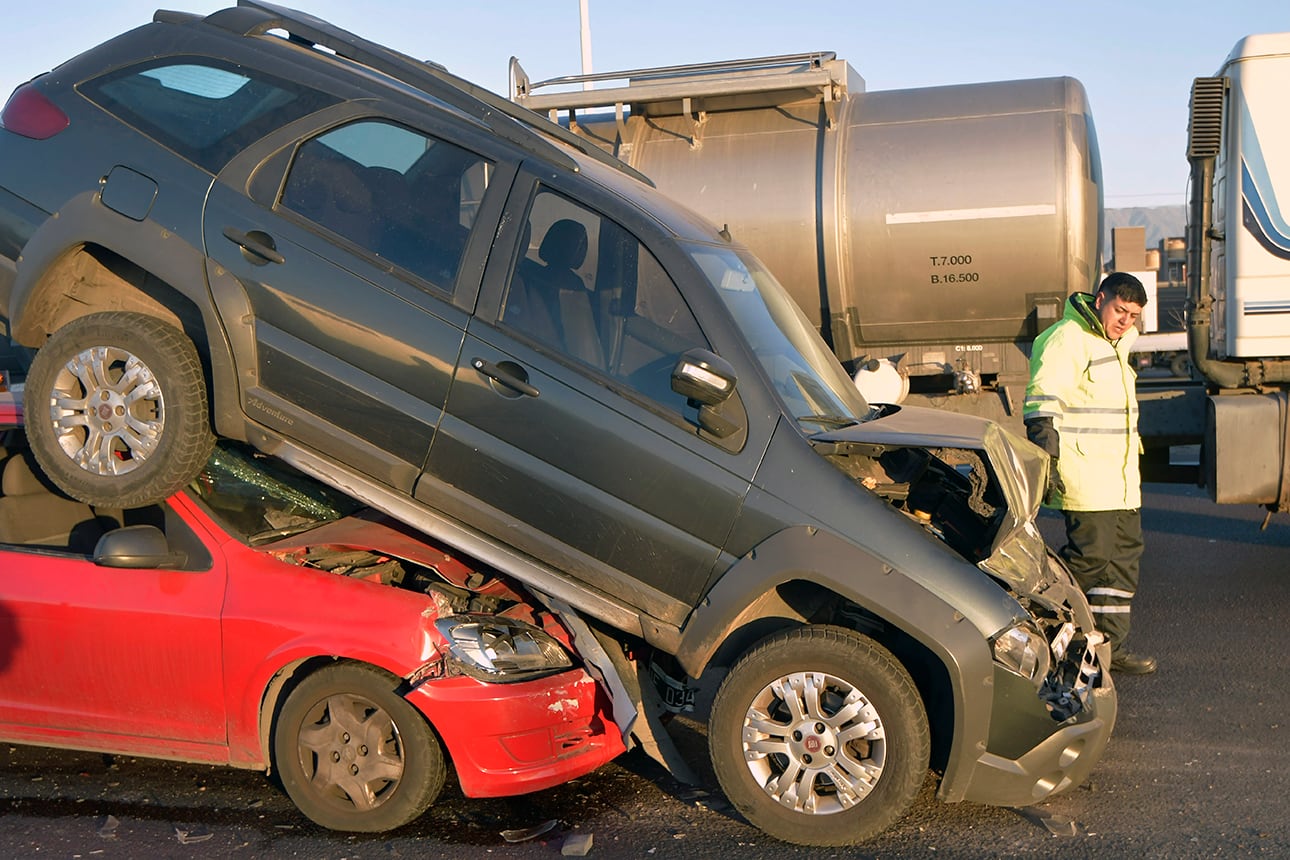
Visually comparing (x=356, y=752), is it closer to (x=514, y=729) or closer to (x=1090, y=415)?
(x=514, y=729)

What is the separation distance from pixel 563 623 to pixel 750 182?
17.5 feet

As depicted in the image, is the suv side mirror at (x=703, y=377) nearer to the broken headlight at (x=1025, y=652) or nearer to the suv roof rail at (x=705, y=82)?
the broken headlight at (x=1025, y=652)

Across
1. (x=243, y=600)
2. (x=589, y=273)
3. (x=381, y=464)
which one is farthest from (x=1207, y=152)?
(x=243, y=600)

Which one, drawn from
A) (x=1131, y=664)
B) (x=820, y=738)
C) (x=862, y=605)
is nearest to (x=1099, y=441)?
(x=1131, y=664)

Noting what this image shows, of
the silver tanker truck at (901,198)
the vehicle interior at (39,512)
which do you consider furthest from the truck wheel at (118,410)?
the silver tanker truck at (901,198)

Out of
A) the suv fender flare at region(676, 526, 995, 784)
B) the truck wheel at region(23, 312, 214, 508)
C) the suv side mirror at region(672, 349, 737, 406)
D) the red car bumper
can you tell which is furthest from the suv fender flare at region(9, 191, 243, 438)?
the suv fender flare at region(676, 526, 995, 784)

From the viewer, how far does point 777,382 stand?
486 cm

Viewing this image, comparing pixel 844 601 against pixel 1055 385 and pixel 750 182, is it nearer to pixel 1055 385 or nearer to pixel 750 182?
pixel 1055 385

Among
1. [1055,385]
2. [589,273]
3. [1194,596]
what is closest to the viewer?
[589,273]

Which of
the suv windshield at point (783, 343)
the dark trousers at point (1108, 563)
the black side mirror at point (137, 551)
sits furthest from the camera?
the dark trousers at point (1108, 563)

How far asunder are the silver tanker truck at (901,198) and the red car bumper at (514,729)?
475cm

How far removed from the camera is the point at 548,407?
185 inches

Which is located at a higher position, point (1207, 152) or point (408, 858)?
point (1207, 152)

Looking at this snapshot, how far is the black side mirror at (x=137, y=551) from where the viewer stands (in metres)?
4.79
